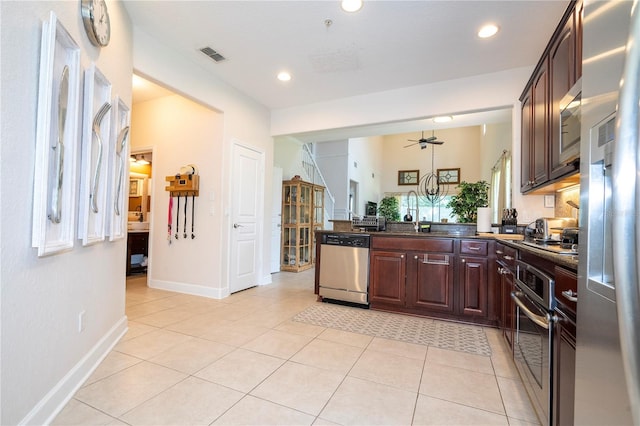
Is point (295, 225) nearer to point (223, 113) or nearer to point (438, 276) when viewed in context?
point (223, 113)

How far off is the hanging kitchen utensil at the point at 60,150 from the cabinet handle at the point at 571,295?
230 centimetres

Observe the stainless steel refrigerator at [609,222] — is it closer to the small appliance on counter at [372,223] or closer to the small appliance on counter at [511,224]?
the small appliance on counter at [511,224]

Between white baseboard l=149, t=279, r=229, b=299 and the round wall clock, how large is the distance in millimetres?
2860

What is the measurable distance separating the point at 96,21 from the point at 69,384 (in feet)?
7.30

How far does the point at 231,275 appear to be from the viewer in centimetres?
404

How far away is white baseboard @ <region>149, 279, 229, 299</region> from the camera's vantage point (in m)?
3.85

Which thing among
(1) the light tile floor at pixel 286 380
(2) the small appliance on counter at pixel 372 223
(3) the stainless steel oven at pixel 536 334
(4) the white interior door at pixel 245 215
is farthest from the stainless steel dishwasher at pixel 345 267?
(3) the stainless steel oven at pixel 536 334

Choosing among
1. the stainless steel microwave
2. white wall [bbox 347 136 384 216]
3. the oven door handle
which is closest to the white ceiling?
the stainless steel microwave

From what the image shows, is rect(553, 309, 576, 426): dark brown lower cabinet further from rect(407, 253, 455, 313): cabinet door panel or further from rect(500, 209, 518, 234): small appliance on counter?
rect(500, 209, 518, 234): small appliance on counter

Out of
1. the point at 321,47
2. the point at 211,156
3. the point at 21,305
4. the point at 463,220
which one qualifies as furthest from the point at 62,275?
the point at 463,220

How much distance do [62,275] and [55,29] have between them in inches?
50.0

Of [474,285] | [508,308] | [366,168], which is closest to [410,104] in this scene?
[474,285]

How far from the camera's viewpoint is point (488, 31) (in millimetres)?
2699

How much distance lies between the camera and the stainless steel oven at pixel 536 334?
1.32 meters
